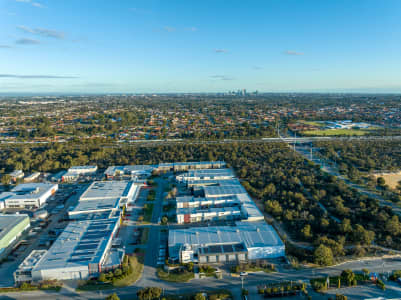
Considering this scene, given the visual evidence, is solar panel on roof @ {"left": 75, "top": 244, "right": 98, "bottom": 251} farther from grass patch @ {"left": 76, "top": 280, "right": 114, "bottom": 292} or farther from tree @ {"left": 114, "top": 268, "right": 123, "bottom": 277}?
tree @ {"left": 114, "top": 268, "right": 123, "bottom": 277}

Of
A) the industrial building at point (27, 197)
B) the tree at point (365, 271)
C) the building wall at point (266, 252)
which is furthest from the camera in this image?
the industrial building at point (27, 197)

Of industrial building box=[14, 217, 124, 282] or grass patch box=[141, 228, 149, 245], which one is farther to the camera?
grass patch box=[141, 228, 149, 245]

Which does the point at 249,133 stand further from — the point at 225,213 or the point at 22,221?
the point at 22,221

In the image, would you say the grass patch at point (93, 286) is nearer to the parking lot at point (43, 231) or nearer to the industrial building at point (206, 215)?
the parking lot at point (43, 231)

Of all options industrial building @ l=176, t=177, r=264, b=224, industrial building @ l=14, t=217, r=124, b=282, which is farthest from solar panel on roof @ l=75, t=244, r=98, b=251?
industrial building @ l=176, t=177, r=264, b=224

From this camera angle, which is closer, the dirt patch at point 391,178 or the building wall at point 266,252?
the building wall at point 266,252

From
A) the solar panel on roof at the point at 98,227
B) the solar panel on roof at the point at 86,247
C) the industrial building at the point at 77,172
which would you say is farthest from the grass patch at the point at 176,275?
the industrial building at the point at 77,172

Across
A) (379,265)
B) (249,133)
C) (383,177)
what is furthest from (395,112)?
(379,265)
